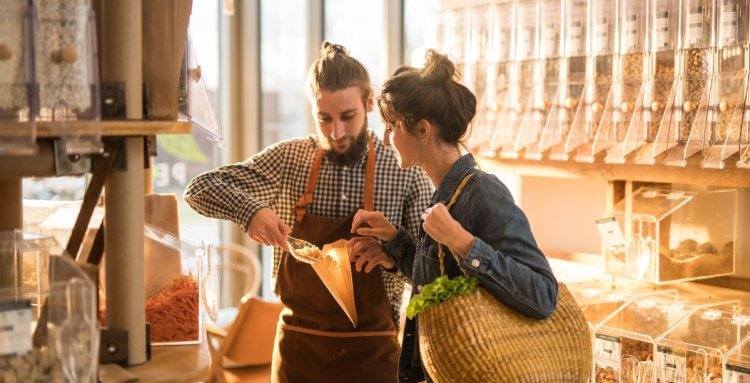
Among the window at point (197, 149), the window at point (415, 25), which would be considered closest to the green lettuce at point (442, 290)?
the window at point (415, 25)

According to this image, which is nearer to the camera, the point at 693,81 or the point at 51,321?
the point at 51,321

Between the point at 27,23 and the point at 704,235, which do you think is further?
the point at 704,235

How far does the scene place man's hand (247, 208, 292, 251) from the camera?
2590 mm

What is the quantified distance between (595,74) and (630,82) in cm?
15

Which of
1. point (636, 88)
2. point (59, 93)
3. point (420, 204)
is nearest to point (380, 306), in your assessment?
point (420, 204)

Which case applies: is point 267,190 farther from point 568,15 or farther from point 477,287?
point 568,15

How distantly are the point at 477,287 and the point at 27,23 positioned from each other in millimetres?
1063

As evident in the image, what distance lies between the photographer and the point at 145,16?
1841 millimetres

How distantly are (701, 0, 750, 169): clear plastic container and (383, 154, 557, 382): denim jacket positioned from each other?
105cm

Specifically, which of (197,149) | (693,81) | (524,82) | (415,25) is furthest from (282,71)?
(693,81)

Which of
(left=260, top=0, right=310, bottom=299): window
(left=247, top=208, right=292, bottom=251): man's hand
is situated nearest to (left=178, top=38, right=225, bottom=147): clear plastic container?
(left=247, top=208, right=292, bottom=251): man's hand

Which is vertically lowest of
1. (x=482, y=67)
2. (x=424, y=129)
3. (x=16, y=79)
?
(x=424, y=129)

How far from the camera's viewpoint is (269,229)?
102 inches

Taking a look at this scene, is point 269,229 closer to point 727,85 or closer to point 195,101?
point 195,101
